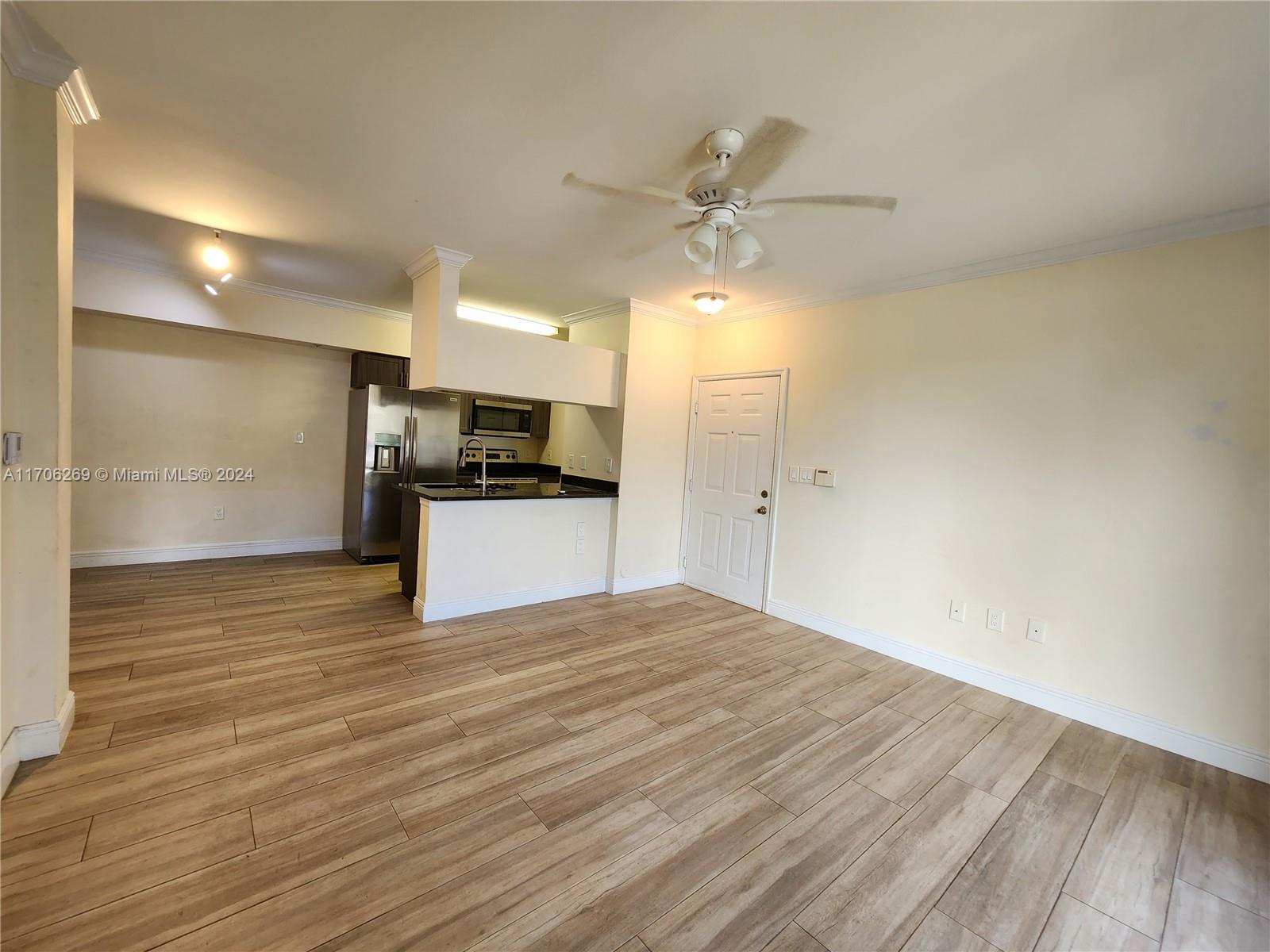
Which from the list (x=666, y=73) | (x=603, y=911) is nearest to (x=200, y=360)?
A: (x=666, y=73)

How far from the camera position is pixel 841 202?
7.30ft

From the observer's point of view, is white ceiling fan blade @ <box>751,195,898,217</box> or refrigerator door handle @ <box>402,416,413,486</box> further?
refrigerator door handle @ <box>402,416,413,486</box>

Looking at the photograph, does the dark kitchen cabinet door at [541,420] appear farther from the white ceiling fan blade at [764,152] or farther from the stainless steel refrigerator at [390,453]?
the white ceiling fan blade at [764,152]

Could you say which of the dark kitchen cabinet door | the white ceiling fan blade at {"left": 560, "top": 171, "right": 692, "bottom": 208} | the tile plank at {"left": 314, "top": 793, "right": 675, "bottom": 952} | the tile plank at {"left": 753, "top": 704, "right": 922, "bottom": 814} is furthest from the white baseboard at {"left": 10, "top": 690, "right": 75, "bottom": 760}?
the dark kitchen cabinet door

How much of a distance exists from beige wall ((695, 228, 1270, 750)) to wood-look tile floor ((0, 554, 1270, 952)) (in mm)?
444

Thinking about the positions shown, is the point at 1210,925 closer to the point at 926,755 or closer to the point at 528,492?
the point at 926,755

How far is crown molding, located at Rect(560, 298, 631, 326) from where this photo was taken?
179 inches

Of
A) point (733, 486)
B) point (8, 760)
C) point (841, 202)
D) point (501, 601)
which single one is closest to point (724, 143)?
point (841, 202)

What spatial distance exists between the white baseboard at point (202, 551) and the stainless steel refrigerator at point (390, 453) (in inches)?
18.3

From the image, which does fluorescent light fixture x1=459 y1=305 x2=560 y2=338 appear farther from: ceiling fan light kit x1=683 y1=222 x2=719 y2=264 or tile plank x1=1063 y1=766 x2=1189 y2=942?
tile plank x1=1063 y1=766 x2=1189 y2=942

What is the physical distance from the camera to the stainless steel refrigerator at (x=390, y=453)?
5109 mm

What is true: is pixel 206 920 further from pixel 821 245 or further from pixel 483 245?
pixel 821 245

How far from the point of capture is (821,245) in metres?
3.04

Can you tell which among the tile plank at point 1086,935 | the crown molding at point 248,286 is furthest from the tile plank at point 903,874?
the crown molding at point 248,286
